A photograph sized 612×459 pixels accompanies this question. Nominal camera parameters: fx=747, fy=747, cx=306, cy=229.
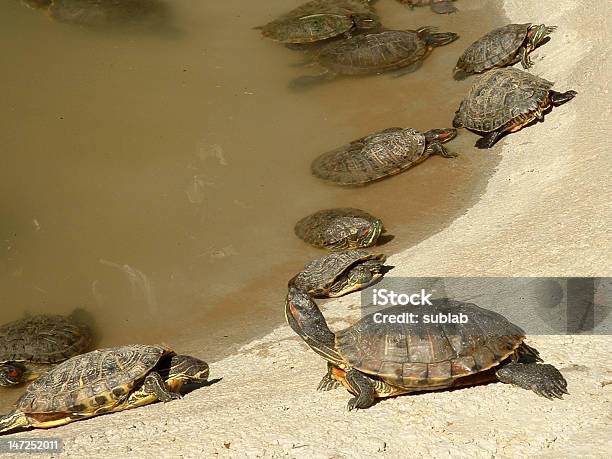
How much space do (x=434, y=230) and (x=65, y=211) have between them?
Answer: 5.20 m

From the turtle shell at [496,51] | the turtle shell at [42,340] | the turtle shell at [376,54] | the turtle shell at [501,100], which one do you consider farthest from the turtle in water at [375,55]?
the turtle shell at [42,340]

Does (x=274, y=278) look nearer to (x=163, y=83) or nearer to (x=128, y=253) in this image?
(x=128, y=253)

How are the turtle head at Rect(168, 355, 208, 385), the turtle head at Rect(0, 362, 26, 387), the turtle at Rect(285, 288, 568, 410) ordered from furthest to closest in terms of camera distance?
the turtle head at Rect(0, 362, 26, 387), the turtle head at Rect(168, 355, 208, 385), the turtle at Rect(285, 288, 568, 410)

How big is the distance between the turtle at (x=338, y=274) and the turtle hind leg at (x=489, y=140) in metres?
3.27

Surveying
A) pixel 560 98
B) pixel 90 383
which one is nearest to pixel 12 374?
pixel 90 383

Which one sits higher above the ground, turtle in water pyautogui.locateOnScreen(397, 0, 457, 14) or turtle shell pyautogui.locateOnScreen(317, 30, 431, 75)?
turtle in water pyautogui.locateOnScreen(397, 0, 457, 14)

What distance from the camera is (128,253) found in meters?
9.89

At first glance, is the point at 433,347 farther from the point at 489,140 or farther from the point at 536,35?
the point at 536,35

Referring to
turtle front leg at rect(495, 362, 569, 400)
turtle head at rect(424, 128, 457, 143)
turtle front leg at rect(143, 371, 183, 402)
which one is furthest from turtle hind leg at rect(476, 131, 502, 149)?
turtle front leg at rect(143, 371, 183, 402)

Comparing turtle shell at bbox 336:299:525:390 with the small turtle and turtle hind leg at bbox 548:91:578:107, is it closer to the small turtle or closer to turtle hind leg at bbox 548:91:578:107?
the small turtle

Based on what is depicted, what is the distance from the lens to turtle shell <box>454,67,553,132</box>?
1085 centimetres

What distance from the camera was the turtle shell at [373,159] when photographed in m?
10.7

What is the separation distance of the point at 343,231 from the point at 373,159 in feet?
5.89

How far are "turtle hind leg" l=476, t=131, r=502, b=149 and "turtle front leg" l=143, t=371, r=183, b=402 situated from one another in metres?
6.15
